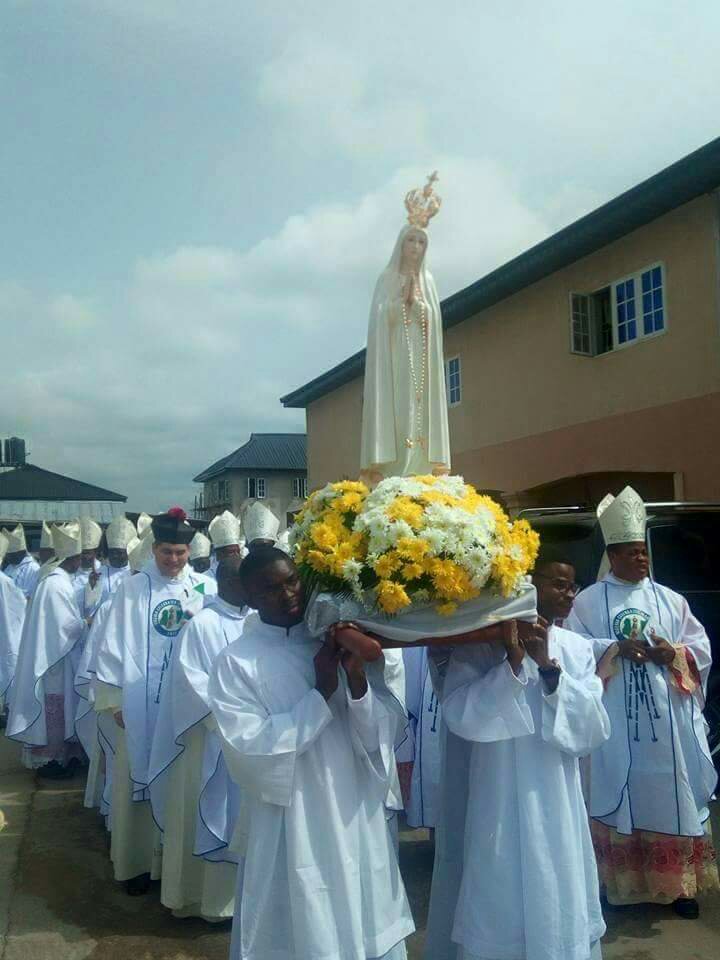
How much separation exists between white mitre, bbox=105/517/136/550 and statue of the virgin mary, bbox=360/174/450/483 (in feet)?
11.1

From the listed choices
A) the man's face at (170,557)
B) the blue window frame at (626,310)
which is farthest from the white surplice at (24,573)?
the blue window frame at (626,310)

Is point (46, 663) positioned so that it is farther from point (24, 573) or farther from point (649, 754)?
point (649, 754)

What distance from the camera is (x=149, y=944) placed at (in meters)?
4.44

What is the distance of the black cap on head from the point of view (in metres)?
5.30

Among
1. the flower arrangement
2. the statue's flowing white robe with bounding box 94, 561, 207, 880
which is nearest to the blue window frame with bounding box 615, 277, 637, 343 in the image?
the statue's flowing white robe with bounding box 94, 561, 207, 880

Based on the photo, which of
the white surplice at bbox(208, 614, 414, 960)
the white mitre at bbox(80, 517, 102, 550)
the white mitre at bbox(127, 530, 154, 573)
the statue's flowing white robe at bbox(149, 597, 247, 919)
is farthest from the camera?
the white mitre at bbox(80, 517, 102, 550)

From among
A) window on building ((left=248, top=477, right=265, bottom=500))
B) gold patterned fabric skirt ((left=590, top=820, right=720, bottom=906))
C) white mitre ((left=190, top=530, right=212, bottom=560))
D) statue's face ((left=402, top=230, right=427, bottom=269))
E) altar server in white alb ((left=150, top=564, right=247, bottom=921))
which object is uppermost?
window on building ((left=248, top=477, right=265, bottom=500))

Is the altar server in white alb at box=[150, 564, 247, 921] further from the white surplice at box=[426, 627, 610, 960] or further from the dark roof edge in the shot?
the dark roof edge

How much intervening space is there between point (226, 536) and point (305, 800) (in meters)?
3.77

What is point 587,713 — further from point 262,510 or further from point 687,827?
point 262,510

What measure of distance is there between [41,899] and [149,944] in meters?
0.98

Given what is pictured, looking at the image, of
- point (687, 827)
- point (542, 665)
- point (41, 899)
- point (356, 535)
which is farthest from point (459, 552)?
point (41, 899)

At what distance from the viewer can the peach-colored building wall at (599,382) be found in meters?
12.5

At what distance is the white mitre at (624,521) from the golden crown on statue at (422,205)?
2.61 m
